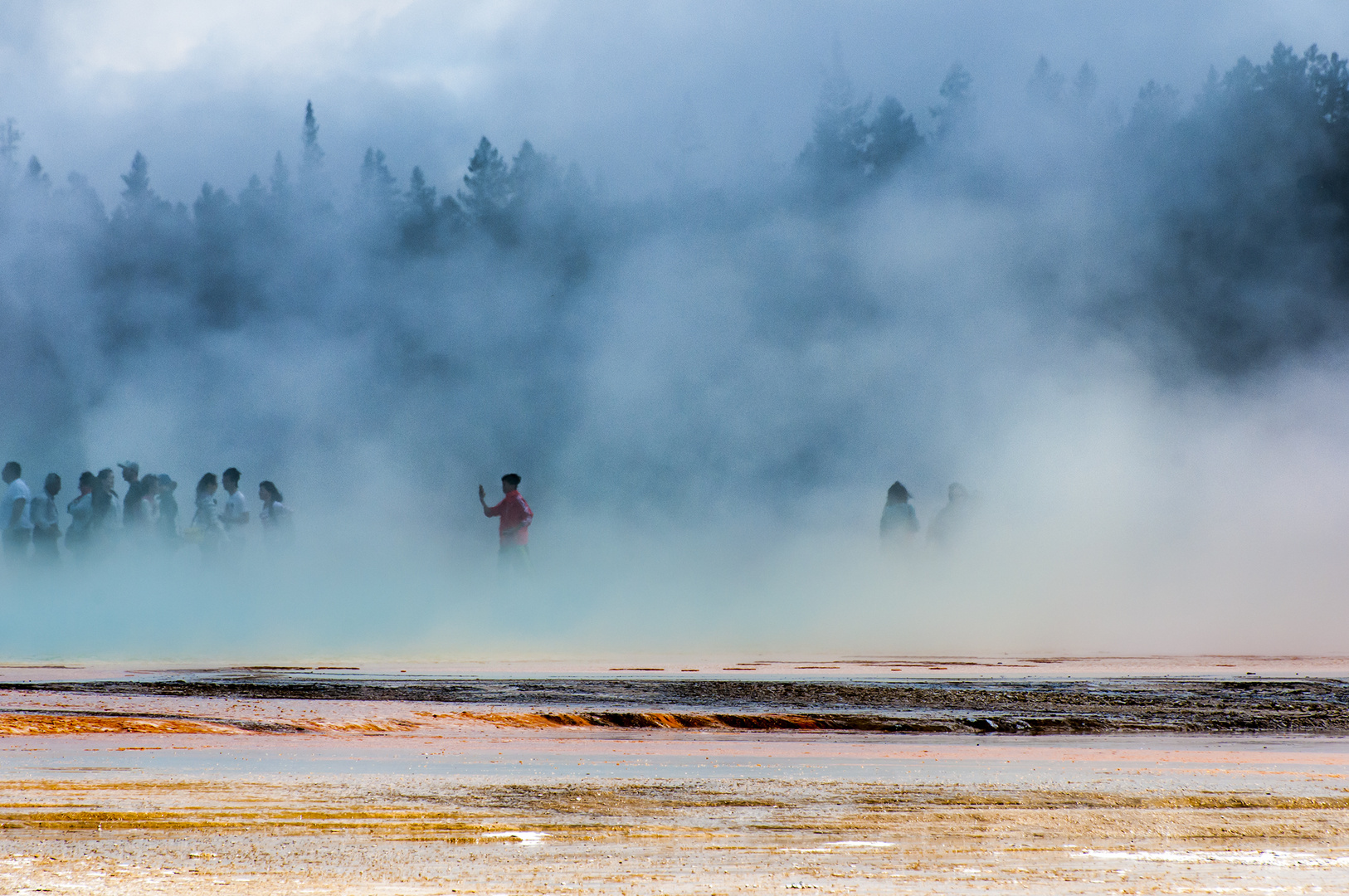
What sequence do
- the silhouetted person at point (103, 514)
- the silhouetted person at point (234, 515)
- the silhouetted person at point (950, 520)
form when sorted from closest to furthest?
1. the silhouetted person at point (234, 515)
2. the silhouetted person at point (103, 514)
3. the silhouetted person at point (950, 520)

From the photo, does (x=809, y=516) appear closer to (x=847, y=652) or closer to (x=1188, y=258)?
(x=1188, y=258)

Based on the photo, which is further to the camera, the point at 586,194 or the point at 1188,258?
the point at 586,194

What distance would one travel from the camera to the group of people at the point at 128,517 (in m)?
12.9

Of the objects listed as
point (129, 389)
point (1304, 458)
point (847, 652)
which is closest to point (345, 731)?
point (847, 652)

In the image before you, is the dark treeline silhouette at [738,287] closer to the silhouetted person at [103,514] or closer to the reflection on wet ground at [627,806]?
the silhouetted person at [103,514]

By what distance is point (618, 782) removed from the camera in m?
4.20

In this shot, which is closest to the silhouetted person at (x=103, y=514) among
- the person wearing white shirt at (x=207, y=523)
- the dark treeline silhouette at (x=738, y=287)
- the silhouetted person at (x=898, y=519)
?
the person wearing white shirt at (x=207, y=523)

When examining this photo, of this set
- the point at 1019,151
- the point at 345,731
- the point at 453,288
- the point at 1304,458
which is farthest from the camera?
the point at 453,288

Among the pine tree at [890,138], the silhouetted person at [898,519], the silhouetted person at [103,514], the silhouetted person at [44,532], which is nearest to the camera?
the silhouetted person at [44,532]

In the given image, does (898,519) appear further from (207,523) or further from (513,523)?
(207,523)

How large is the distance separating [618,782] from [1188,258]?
78.8ft

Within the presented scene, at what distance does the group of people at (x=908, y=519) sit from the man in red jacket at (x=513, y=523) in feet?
9.71

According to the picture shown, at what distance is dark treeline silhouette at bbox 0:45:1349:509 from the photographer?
25.4 metres

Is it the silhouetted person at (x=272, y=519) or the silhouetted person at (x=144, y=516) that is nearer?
the silhouetted person at (x=272, y=519)
